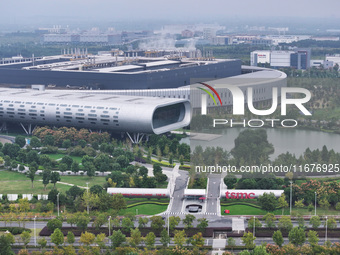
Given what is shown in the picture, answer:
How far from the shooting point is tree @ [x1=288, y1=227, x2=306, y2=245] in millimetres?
21766

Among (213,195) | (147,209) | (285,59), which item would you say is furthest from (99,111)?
(285,59)

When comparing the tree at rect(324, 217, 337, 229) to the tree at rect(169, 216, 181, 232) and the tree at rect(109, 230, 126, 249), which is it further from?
the tree at rect(109, 230, 126, 249)

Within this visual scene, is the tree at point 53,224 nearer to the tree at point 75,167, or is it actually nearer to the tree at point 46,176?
the tree at point 46,176

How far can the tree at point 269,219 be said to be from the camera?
76.9ft

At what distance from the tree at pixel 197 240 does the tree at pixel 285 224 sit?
285 centimetres

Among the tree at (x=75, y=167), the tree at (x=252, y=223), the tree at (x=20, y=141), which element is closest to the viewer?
the tree at (x=252, y=223)

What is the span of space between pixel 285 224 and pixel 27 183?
36.4ft

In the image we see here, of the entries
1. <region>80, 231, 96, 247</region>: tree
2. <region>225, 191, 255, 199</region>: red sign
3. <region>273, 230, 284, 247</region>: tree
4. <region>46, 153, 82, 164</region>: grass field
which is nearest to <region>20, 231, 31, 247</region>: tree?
<region>80, 231, 96, 247</region>: tree

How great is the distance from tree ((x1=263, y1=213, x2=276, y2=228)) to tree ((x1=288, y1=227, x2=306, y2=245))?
1489 mm

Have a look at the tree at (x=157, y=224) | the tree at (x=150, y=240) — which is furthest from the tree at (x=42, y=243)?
the tree at (x=157, y=224)

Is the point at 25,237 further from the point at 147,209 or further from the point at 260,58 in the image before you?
the point at 260,58

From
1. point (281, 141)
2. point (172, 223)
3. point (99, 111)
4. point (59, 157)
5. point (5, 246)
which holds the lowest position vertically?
point (59, 157)

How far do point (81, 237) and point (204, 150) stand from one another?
26.1 ft

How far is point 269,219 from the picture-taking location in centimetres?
2355
